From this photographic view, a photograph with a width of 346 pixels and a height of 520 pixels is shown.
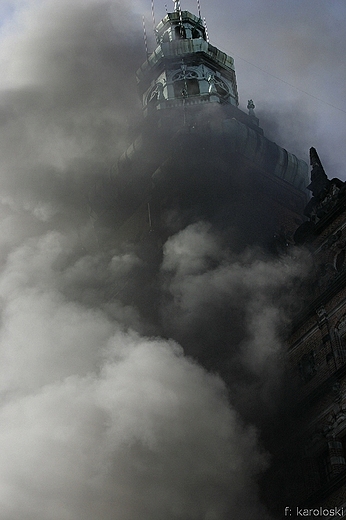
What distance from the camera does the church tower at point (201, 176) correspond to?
35.9m

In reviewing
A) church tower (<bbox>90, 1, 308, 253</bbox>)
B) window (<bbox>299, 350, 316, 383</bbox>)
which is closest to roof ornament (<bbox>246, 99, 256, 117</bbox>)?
church tower (<bbox>90, 1, 308, 253</bbox>)

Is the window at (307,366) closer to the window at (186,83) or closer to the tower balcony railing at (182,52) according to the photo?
the window at (186,83)

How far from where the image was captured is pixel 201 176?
121 ft

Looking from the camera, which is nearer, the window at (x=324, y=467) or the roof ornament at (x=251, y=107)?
the window at (x=324, y=467)

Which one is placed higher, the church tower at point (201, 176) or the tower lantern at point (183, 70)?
the tower lantern at point (183, 70)

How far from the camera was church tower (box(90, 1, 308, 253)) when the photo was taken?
35.9 m

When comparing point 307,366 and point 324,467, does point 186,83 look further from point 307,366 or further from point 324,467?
point 324,467

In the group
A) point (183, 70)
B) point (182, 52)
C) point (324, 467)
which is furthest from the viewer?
point (182, 52)

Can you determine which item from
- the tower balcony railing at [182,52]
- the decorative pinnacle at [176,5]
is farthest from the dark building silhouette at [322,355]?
the decorative pinnacle at [176,5]

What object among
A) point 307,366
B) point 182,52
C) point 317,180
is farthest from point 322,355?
point 182,52

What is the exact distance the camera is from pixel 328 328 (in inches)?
1051

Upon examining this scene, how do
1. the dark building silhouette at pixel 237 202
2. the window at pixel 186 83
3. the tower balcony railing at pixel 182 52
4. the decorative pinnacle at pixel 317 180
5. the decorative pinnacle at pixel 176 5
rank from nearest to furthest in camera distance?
the dark building silhouette at pixel 237 202, the decorative pinnacle at pixel 317 180, the window at pixel 186 83, the tower balcony railing at pixel 182 52, the decorative pinnacle at pixel 176 5

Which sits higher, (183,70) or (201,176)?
(183,70)

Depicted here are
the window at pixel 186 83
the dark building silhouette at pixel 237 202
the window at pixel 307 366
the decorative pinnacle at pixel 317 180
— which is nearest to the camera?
the dark building silhouette at pixel 237 202
